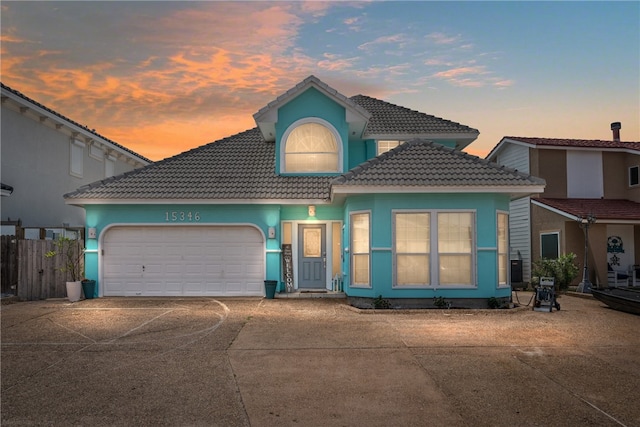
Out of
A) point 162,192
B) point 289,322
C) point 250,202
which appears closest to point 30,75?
point 162,192

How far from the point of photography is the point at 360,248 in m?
13.2

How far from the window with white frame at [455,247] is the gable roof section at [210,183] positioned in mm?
4240

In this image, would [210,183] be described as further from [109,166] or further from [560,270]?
[560,270]

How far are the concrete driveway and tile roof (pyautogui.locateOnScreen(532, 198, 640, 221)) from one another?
709 centimetres

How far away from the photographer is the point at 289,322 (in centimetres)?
1073

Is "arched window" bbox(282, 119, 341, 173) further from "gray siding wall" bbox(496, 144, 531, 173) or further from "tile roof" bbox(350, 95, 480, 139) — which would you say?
"gray siding wall" bbox(496, 144, 531, 173)

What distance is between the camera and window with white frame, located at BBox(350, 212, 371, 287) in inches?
511

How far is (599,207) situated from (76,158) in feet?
A: 75.2

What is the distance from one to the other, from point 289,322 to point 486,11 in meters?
11.2

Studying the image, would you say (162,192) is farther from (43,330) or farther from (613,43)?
(613,43)

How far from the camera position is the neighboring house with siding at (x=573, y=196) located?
1892 cm

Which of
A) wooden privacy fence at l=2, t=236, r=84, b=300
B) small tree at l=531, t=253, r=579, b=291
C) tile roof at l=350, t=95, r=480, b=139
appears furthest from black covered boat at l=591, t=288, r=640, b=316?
wooden privacy fence at l=2, t=236, r=84, b=300

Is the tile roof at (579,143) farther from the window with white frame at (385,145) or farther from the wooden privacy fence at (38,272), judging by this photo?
the wooden privacy fence at (38,272)

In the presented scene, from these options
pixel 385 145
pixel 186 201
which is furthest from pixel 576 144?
pixel 186 201
